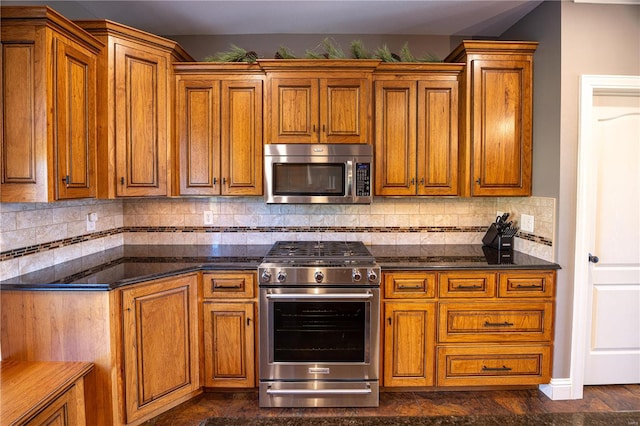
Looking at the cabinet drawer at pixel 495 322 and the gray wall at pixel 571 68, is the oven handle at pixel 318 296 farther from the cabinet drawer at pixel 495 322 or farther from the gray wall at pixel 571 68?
the gray wall at pixel 571 68

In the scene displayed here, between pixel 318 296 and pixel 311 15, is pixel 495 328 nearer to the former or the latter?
pixel 318 296

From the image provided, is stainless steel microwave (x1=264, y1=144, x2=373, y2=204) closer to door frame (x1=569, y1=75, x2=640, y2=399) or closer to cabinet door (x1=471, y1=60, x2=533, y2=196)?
cabinet door (x1=471, y1=60, x2=533, y2=196)

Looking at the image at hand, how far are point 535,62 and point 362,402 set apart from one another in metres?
2.77

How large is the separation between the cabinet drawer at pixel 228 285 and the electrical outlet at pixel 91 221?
99 centimetres

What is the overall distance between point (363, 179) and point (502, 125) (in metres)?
1.14

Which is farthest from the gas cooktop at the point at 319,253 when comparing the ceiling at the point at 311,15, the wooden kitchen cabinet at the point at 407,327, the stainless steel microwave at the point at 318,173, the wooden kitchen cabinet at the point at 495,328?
the ceiling at the point at 311,15

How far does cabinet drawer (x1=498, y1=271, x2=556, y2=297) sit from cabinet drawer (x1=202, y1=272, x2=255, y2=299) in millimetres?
1751

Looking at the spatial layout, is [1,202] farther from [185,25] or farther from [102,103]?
[185,25]

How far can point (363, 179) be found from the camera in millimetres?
2615

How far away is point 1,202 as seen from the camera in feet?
6.13

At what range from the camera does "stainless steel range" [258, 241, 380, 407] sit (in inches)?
91.7

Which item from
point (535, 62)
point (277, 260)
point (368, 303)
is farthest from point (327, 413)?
point (535, 62)

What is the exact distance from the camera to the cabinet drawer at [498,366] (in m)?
2.47

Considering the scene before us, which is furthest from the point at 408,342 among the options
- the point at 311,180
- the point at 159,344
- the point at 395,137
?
the point at 159,344
